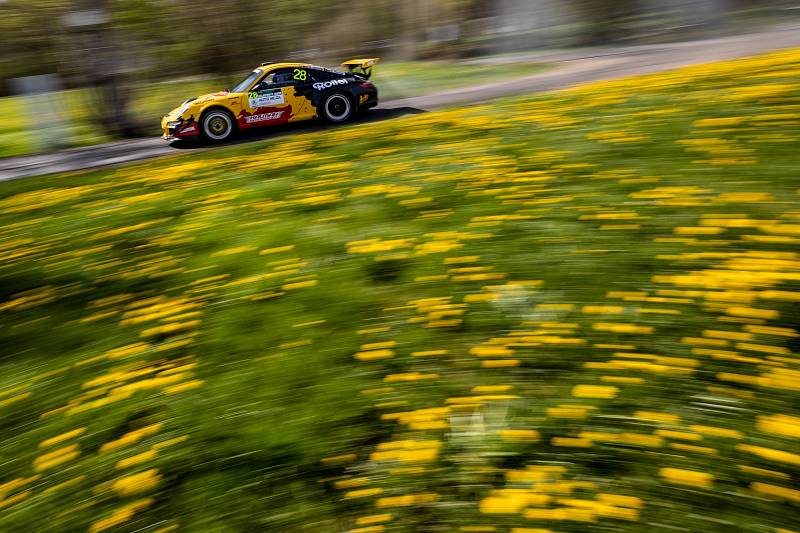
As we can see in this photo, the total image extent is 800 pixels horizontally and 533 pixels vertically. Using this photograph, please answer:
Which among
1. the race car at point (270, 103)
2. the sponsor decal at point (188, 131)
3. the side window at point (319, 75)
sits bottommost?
the sponsor decal at point (188, 131)

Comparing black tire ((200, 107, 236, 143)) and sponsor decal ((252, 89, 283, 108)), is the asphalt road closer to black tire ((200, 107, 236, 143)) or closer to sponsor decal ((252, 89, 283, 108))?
black tire ((200, 107, 236, 143))

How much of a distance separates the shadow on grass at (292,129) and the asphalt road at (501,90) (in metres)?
0.02

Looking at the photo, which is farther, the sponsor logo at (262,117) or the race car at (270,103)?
the sponsor logo at (262,117)

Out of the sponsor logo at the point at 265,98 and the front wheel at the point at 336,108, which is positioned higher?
the sponsor logo at the point at 265,98

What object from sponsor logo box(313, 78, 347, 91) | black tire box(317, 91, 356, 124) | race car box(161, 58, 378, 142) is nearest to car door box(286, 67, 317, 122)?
race car box(161, 58, 378, 142)

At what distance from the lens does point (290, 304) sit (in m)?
4.25

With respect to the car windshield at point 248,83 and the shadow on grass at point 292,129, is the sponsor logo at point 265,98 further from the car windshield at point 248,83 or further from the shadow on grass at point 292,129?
the shadow on grass at point 292,129

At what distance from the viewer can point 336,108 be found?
11.6m

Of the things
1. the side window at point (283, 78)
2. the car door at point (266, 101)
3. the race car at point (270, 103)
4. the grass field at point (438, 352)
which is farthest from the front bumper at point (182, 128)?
the grass field at point (438, 352)

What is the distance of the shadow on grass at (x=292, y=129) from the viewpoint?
11234 millimetres

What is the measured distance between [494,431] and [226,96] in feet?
31.3

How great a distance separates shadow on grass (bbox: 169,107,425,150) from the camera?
11234mm

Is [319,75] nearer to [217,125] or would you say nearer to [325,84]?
[325,84]

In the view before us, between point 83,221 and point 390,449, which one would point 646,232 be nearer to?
point 390,449
